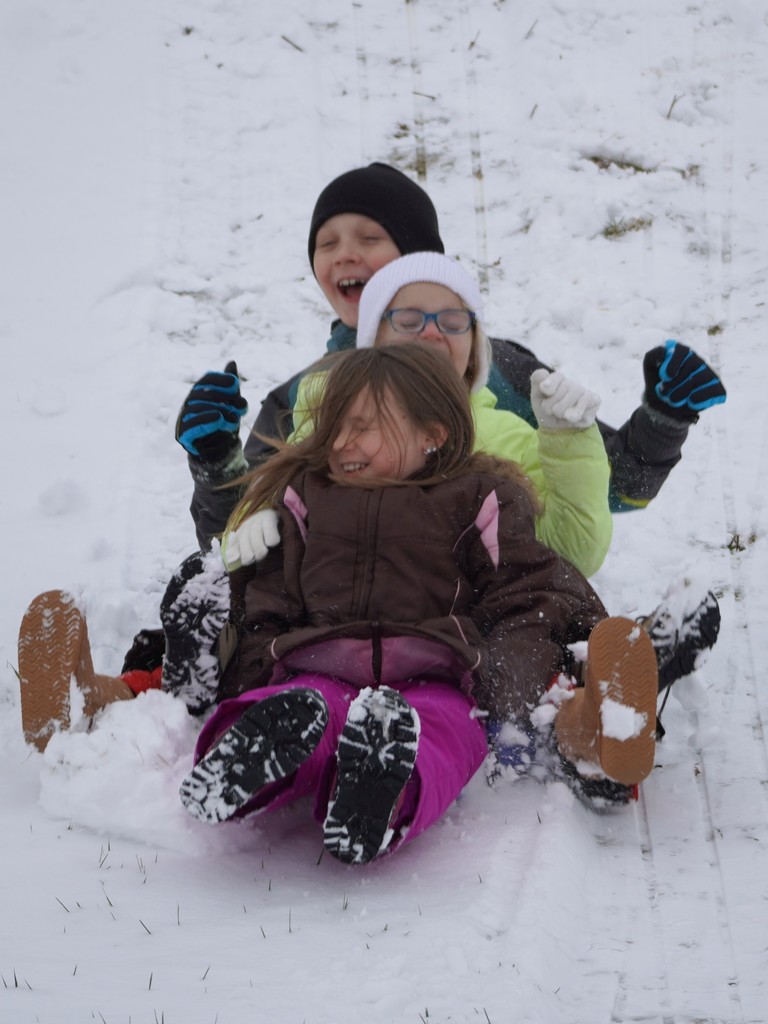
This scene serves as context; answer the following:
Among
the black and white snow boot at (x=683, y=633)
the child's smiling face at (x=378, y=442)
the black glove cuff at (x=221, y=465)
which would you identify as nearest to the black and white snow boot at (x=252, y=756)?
the child's smiling face at (x=378, y=442)

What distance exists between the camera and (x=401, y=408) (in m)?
2.52

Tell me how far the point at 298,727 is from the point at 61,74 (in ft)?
18.6

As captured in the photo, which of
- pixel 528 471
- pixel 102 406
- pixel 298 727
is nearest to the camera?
pixel 298 727

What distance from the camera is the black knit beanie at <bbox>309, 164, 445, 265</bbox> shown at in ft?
11.9

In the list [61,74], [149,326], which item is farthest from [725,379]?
[61,74]

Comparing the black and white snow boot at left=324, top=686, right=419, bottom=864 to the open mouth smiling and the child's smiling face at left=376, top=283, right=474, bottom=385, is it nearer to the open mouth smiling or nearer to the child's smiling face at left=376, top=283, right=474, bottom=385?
the child's smiling face at left=376, top=283, right=474, bottom=385

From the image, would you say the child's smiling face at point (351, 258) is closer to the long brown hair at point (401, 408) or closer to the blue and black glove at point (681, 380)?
the long brown hair at point (401, 408)

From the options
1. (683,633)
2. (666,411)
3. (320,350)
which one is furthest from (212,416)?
(320,350)

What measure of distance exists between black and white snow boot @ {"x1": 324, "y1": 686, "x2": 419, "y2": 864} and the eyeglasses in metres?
1.43

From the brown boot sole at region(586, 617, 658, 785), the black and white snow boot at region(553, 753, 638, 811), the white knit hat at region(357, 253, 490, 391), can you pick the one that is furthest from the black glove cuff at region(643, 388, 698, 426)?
the black and white snow boot at region(553, 753, 638, 811)

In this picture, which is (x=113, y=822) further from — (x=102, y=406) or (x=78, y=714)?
(x=102, y=406)

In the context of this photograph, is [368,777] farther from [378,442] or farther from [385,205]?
[385,205]

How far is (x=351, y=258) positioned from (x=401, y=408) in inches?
49.0

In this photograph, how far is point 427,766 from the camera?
1935 mm
